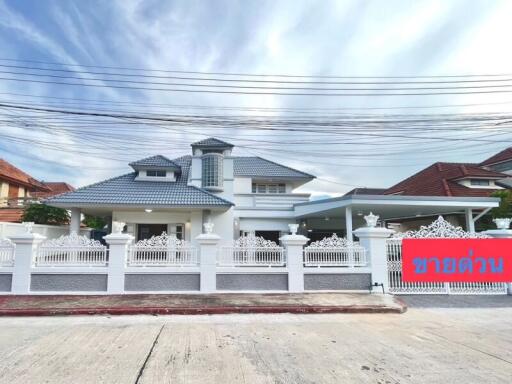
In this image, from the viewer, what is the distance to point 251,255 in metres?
8.59

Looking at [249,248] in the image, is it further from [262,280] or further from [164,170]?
[164,170]

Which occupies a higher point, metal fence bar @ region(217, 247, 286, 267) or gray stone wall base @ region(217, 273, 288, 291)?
metal fence bar @ region(217, 247, 286, 267)

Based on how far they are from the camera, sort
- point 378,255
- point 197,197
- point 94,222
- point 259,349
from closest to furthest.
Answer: point 259,349 < point 378,255 < point 197,197 < point 94,222

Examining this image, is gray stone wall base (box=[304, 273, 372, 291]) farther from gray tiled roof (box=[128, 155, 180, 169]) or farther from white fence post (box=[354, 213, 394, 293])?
gray tiled roof (box=[128, 155, 180, 169])

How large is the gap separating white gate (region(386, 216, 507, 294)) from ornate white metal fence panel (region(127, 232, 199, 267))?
560 centimetres

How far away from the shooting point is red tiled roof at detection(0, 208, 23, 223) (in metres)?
18.9

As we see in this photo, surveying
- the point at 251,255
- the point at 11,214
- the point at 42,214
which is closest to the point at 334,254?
the point at 251,255

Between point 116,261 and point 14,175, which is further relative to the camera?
point 14,175

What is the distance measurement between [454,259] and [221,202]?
8.50 meters

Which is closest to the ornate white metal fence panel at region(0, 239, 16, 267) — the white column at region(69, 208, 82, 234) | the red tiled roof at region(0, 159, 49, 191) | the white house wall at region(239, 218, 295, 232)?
the white column at region(69, 208, 82, 234)

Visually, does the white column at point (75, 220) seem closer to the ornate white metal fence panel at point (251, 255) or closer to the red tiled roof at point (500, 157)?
the ornate white metal fence panel at point (251, 255)

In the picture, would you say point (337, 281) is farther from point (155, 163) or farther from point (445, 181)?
point (445, 181)

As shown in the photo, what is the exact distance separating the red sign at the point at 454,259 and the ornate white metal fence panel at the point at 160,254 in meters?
6.11

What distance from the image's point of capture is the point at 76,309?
666 centimetres
